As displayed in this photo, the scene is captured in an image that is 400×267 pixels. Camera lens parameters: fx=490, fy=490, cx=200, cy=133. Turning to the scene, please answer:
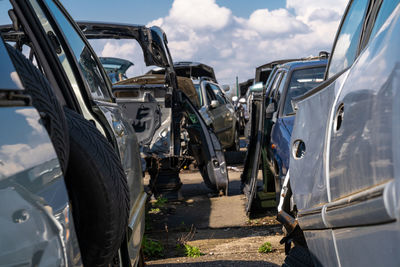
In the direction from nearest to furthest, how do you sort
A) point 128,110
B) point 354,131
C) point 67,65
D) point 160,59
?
point 354,131 < point 67,65 < point 160,59 < point 128,110

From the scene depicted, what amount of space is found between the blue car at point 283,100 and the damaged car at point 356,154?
9.46 ft

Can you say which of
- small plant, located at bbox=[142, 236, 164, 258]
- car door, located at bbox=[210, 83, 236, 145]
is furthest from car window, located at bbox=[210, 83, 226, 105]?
small plant, located at bbox=[142, 236, 164, 258]

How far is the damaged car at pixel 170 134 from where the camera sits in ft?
26.8

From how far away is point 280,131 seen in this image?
577cm

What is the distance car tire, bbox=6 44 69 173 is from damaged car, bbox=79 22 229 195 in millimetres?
5771

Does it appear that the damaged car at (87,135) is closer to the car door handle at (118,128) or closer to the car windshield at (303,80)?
the car door handle at (118,128)

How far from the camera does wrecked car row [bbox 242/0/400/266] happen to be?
1.53 meters

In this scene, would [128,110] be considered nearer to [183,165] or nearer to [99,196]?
[183,165]

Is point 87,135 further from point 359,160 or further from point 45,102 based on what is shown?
point 359,160

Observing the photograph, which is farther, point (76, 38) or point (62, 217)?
point (76, 38)

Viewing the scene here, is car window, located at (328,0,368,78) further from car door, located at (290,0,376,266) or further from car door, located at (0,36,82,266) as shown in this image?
car door, located at (0,36,82,266)

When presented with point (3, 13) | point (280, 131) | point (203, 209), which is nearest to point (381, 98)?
point (3, 13)

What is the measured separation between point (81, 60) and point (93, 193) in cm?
158

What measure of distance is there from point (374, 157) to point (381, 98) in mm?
194
